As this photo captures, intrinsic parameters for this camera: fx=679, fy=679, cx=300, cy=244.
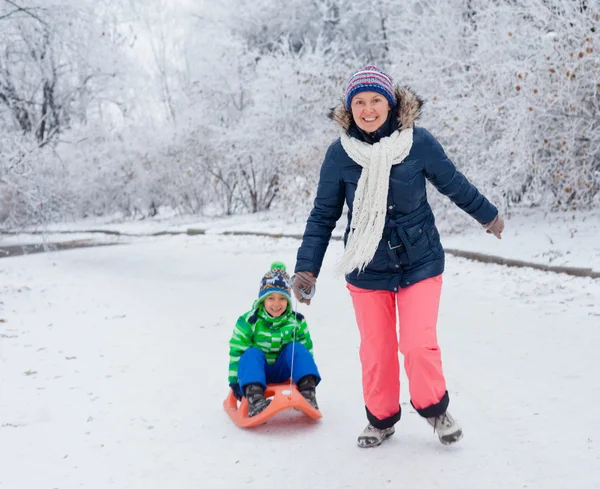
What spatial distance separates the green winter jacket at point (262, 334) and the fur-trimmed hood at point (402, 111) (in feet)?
4.36

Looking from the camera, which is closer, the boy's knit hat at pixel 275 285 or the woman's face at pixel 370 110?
the woman's face at pixel 370 110

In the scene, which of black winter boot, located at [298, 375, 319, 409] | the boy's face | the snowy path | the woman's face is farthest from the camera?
the boy's face

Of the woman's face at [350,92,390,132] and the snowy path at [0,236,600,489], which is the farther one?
the woman's face at [350,92,390,132]

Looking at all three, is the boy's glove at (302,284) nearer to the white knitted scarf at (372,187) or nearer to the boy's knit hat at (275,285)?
the white knitted scarf at (372,187)

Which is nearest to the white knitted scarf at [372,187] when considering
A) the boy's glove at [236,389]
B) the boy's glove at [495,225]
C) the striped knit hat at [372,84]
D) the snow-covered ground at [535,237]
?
the striped knit hat at [372,84]

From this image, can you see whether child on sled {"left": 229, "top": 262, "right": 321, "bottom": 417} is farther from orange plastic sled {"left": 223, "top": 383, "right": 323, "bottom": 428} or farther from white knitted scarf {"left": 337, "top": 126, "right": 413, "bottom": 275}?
white knitted scarf {"left": 337, "top": 126, "right": 413, "bottom": 275}

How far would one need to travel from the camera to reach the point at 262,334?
433 centimetres

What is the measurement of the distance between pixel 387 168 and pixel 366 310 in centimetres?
75

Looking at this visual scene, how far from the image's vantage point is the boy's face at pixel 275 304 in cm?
429

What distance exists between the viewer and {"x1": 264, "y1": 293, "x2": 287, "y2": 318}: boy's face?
14.1 ft

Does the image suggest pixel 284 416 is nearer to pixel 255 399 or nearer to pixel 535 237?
pixel 255 399

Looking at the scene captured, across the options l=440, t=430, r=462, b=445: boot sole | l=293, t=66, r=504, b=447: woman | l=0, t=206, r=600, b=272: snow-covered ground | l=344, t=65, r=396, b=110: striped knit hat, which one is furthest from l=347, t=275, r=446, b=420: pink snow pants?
l=0, t=206, r=600, b=272: snow-covered ground

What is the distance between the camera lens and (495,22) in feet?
42.2

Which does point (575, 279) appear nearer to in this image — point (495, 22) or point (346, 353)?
point (346, 353)
